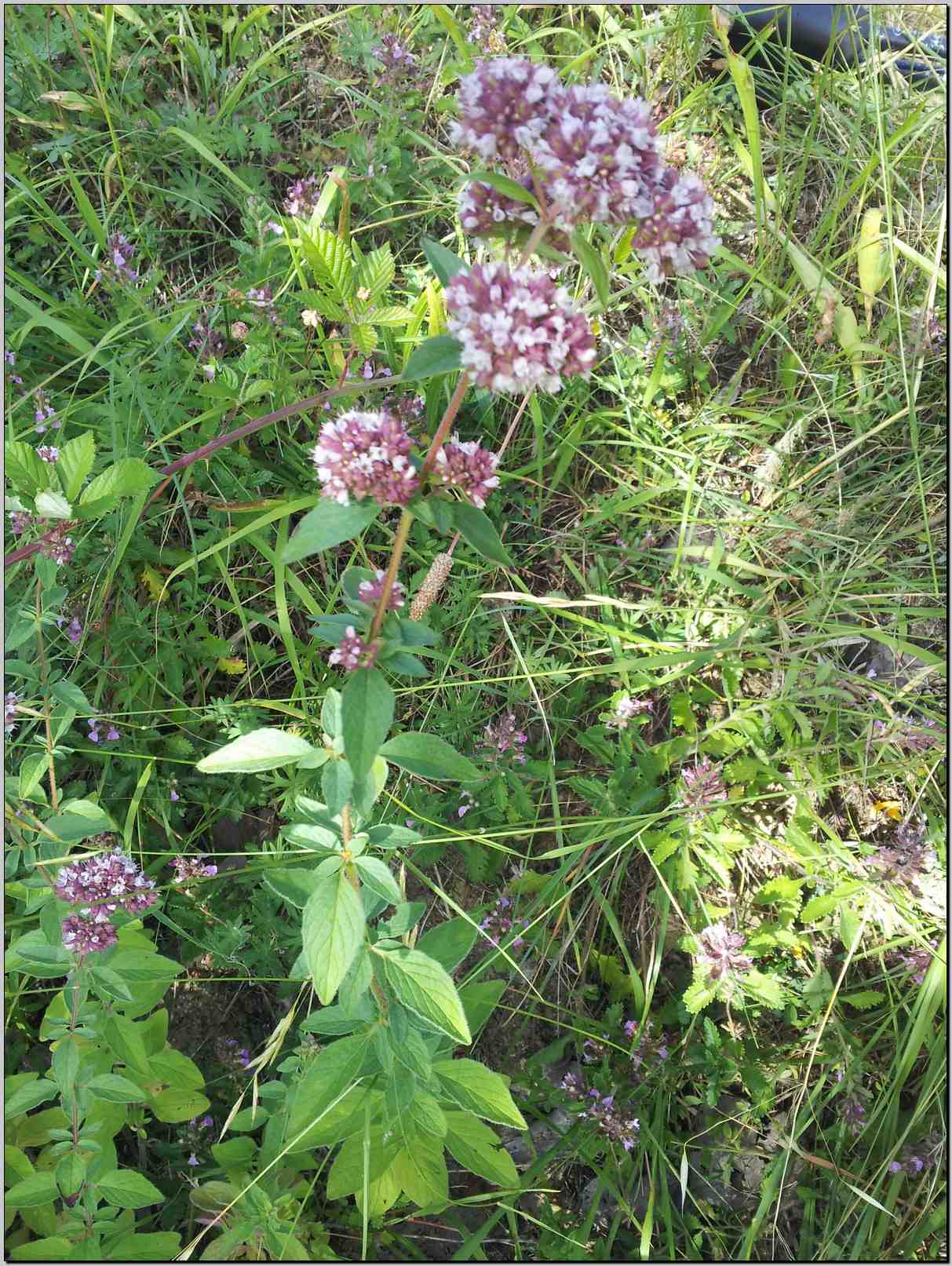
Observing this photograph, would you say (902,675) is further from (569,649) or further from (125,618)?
(125,618)

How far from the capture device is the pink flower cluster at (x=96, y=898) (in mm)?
1843

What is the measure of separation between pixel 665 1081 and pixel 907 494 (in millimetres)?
2055

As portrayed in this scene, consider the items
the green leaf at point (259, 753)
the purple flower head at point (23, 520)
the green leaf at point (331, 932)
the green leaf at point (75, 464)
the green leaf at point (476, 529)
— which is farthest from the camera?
the purple flower head at point (23, 520)

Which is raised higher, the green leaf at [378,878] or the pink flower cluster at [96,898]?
the green leaf at [378,878]

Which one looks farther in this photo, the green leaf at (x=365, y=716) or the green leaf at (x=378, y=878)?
the green leaf at (x=378, y=878)

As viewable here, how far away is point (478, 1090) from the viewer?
6.34 feet

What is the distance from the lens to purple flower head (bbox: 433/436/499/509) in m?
1.33

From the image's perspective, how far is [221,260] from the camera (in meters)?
3.15

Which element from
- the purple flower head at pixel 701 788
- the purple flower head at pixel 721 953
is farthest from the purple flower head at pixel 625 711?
the purple flower head at pixel 721 953

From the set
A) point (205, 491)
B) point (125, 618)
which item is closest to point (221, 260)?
point (205, 491)

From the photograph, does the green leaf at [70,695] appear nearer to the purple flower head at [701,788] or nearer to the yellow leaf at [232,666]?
the yellow leaf at [232,666]

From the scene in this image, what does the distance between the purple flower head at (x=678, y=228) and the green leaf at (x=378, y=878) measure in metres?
1.20

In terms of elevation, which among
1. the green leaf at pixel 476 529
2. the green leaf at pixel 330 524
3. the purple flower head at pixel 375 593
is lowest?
the purple flower head at pixel 375 593

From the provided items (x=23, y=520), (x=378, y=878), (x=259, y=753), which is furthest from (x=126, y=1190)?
(x=23, y=520)
